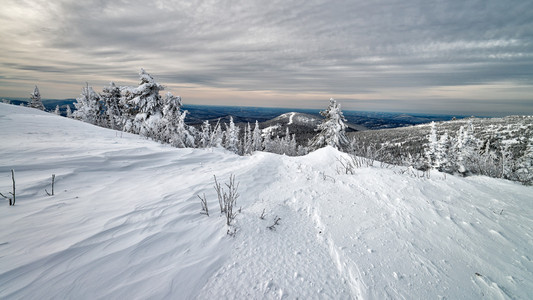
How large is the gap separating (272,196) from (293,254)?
190 cm

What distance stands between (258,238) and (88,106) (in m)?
37.8

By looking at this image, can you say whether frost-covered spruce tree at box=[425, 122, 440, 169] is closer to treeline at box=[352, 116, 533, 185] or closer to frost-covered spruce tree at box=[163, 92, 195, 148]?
treeline at box=[352, 116, 533, 185]

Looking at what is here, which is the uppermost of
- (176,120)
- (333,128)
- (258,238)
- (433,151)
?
(176,120)

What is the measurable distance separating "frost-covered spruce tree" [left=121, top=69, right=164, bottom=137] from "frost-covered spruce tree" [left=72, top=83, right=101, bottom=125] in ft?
48.2

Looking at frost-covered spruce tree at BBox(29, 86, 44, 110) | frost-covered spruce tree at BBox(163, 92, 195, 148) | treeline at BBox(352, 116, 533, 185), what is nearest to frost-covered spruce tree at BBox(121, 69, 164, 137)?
frost-covered spruce tree at BBox(163, 92, 195, 148)

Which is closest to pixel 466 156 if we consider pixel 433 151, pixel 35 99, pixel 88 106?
pixel 433 151

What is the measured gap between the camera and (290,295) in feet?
6.81

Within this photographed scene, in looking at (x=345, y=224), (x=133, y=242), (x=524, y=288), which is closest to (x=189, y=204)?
(x=133, y=242)

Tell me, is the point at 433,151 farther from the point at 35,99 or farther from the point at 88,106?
the point at 35,99

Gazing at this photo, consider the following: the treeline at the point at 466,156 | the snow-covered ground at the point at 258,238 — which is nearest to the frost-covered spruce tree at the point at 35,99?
the snow-covered ground at the point at 258,238

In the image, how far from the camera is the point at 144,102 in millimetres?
18766

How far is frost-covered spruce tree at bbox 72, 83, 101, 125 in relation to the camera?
28.1 m

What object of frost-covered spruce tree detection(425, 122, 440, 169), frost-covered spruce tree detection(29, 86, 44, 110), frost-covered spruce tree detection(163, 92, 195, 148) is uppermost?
frost-covered spruce tree detection(29, 86, 44, 110)

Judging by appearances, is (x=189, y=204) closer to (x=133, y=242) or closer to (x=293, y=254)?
(x=133, y=242)
